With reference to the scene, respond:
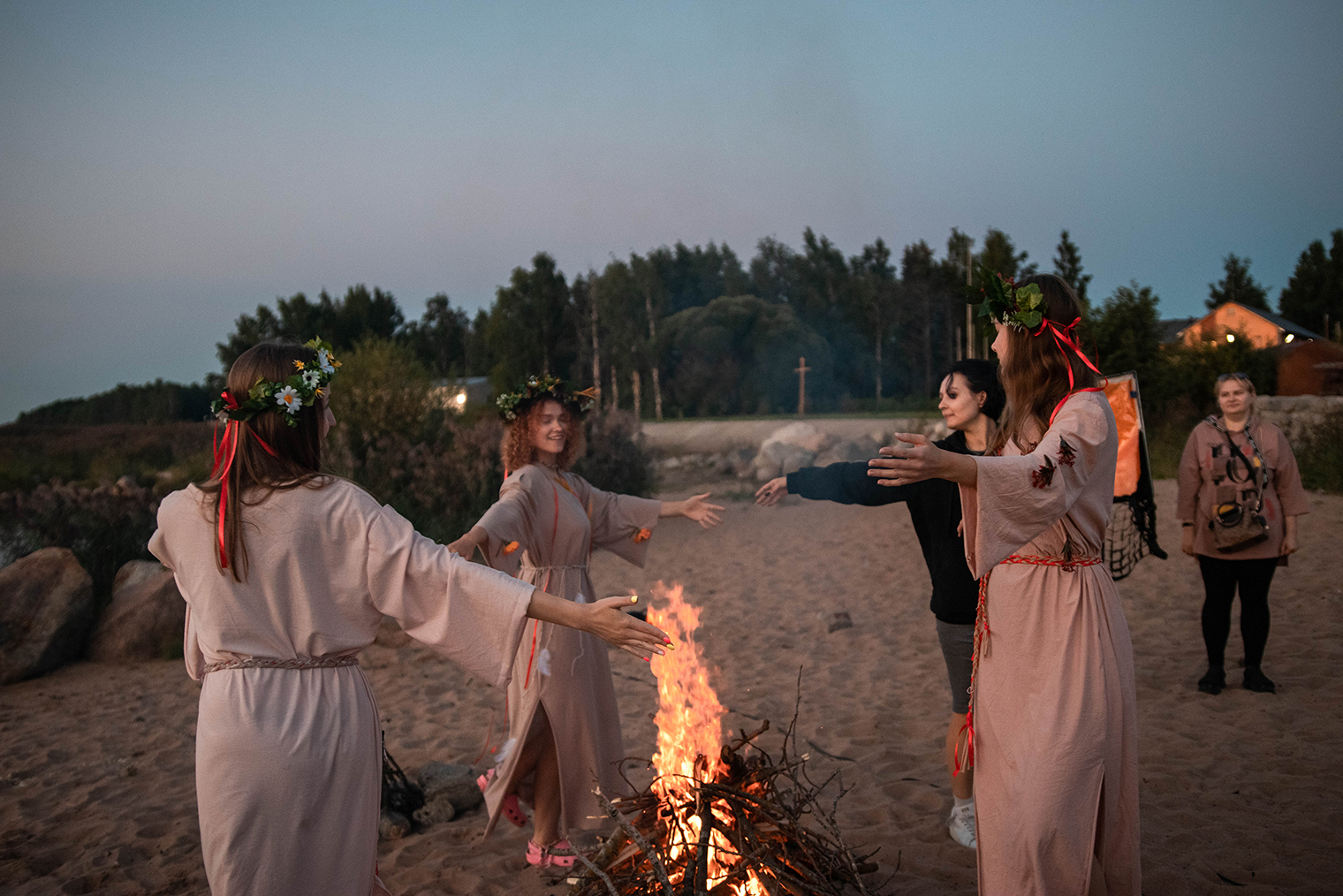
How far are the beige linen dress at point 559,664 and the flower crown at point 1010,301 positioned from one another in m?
2.11

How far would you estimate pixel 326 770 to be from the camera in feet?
7.07

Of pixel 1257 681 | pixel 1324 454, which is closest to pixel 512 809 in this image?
pixel 1257 681

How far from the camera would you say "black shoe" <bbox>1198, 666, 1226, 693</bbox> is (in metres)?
5.60

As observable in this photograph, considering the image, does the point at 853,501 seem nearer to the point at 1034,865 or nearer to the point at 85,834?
the point at 1034,865

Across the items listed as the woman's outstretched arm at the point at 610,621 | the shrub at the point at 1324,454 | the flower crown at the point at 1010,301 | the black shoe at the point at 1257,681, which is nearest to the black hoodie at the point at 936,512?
the flower crown at the point at 1010,301

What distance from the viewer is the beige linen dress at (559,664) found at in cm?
373

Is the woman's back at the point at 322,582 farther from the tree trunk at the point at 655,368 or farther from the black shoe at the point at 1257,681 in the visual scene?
the tree trunk at the point at 655,368

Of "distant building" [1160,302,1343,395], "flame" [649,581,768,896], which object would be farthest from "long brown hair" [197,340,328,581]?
"distant building" [1160,302,1343,395]

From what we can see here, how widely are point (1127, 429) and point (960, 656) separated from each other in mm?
1297

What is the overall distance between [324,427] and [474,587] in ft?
2.08

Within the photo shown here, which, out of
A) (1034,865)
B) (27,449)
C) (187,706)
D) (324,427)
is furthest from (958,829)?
(27,449)

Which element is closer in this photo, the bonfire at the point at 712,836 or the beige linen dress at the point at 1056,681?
the beige linen dress at the point at 1056,681

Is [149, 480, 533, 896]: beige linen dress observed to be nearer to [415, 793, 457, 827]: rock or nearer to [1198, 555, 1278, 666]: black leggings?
[415, 793, 457, 827]: rock

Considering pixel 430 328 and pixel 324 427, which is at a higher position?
pixel 430 328
